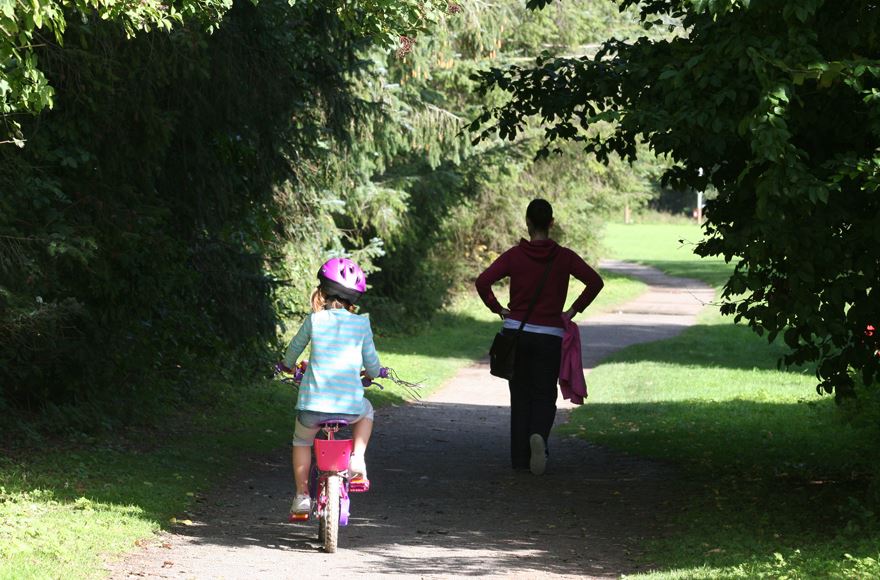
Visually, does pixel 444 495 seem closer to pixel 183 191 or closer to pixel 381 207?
pixel 183 191

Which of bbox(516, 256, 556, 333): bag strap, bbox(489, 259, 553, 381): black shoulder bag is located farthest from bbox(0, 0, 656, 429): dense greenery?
bbox(489, 259, 553, 381): black shoulder bag

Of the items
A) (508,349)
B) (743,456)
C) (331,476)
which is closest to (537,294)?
(508,349)

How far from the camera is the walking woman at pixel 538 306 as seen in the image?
10.2m

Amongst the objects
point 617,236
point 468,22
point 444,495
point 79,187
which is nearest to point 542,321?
point 444,495

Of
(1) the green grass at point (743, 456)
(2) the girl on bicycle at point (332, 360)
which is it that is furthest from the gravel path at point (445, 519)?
(2) the girl on bicycle at point (332, 360)

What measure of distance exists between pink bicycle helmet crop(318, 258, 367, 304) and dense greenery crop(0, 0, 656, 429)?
5.93 ft

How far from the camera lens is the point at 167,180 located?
1274 cm

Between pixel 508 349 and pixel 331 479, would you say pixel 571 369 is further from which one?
pixel 331 479

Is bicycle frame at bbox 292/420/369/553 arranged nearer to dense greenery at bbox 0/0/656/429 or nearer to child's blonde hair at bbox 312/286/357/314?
child's blonde hair at bbox 312/286/357/314

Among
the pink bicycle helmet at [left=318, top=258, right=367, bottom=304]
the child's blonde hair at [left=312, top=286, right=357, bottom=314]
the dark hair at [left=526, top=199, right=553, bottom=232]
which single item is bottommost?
the child's blonde hair at [left=312, top=286, right=357, bottom=314]

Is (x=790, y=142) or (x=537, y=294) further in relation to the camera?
(x=537, y=294)

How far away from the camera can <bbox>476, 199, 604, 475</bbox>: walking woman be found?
10180 millimetres

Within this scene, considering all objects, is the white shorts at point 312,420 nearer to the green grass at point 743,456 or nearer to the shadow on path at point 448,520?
the shadow on path at point 448,520

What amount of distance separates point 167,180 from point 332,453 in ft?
20.1
